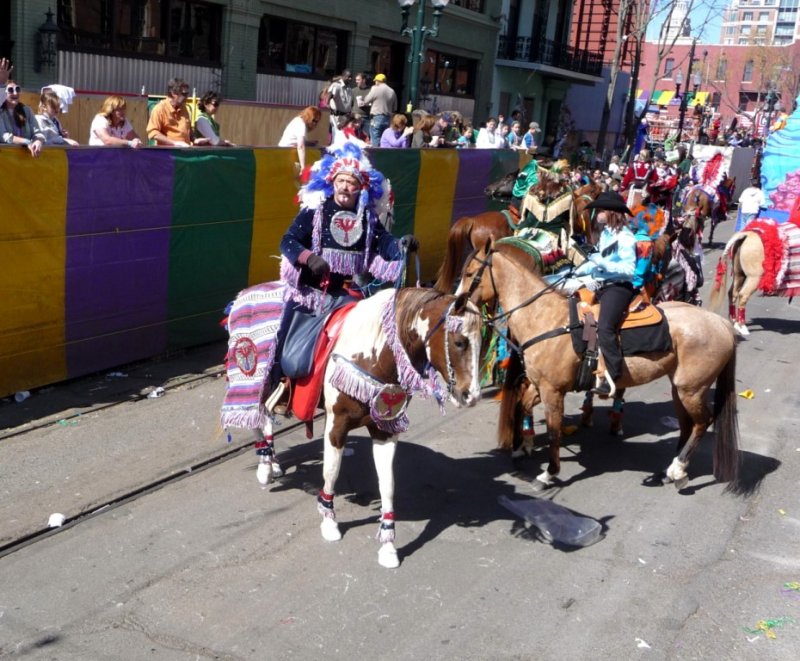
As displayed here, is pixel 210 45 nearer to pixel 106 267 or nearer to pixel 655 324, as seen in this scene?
pixel 106 267

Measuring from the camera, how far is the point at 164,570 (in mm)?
5461

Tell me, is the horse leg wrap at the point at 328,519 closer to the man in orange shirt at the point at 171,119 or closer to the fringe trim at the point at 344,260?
the fringe trim at the point at 344,260

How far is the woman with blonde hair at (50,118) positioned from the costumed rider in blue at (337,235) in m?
3.92

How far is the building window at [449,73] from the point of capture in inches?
1114

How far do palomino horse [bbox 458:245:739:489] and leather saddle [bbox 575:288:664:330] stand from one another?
0.45 ft

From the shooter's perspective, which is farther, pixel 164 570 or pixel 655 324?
pixel 655 324

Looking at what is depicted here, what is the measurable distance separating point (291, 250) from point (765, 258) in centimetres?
902

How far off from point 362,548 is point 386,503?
16.5 inches

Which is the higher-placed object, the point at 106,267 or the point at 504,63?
the point at 504,63

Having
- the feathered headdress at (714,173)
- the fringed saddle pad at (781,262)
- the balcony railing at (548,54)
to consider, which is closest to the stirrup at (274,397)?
the fringed saddle pad at (781,262)

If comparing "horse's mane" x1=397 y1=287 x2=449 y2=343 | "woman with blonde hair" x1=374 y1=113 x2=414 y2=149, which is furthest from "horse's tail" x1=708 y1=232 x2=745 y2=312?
"horse's mane" x1=397 y1=287 x2=449 y2=343

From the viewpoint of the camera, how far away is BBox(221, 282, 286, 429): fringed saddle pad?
6.20 m

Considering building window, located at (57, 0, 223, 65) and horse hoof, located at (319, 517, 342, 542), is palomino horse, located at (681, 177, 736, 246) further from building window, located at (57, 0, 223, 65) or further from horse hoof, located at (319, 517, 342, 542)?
horse hoof, located at (319, 517, 342, 542)

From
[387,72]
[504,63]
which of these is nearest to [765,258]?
[387,72]
